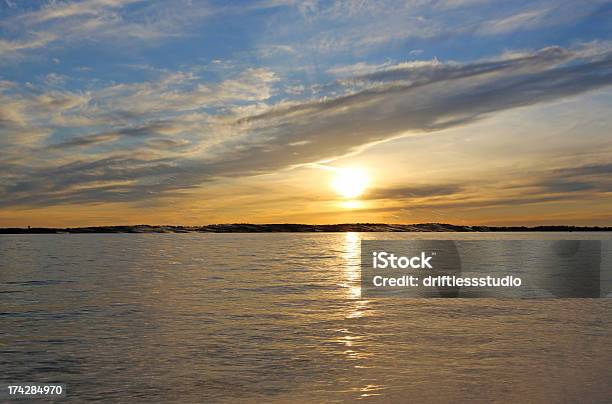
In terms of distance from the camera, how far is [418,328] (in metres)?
21.3

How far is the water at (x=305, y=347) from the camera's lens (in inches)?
519

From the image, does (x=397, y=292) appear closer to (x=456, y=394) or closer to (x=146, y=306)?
(x=146, y=306)

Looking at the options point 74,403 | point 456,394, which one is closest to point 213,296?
point 74,403

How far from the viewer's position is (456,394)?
12562mm

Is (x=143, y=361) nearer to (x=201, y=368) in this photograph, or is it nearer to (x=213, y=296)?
(x=201, y=368)

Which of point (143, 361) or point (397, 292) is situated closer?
point (143, 361)

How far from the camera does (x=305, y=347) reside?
704 inches

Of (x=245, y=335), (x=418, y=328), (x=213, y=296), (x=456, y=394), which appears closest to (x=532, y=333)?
(x=418, y=328)

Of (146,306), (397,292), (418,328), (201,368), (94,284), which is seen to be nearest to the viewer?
(201,368)

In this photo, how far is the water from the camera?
13188 millimetres

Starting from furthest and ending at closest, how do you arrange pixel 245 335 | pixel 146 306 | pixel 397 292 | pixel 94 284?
1. pixel 94 284
2. pixel 397 292
3. pixel 146 306
4. pixel 245 335

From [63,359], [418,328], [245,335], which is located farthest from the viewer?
[418,328]

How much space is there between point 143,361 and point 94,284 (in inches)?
988

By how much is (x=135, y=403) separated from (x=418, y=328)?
12.4 meters
